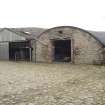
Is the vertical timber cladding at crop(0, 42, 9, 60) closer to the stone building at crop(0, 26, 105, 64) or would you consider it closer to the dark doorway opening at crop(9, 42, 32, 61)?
the stone building at crop(0, 26, 105, 64)

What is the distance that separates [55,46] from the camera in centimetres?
2764

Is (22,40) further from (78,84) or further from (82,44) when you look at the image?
(78,84)

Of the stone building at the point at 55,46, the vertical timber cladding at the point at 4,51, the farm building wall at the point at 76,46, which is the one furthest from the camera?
the vertical timber cladding at the point at 4,51

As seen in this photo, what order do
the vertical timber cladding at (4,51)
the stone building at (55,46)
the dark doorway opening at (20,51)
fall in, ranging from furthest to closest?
the vertical timber cladding at (4,51) < the dark doorway opening at (20,51) < the stone building at (55,46)

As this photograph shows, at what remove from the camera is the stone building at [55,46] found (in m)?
22.6

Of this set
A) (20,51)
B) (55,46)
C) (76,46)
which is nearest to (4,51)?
(20,51)

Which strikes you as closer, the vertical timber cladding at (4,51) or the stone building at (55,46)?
the stone building at (55,46)

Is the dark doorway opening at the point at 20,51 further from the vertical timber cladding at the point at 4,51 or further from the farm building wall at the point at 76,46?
the farm building wall at the point at 76,46

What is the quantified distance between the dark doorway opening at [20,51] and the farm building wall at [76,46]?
76.5 inches

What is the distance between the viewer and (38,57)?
26484 mm

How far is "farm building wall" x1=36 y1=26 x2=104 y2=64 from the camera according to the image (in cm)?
2238

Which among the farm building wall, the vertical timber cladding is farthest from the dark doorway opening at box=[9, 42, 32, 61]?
the farm building wall

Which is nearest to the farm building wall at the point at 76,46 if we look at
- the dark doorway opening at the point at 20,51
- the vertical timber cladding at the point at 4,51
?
the dark doorway opening at the point at 20,51

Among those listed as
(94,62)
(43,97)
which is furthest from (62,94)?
(94,62)
